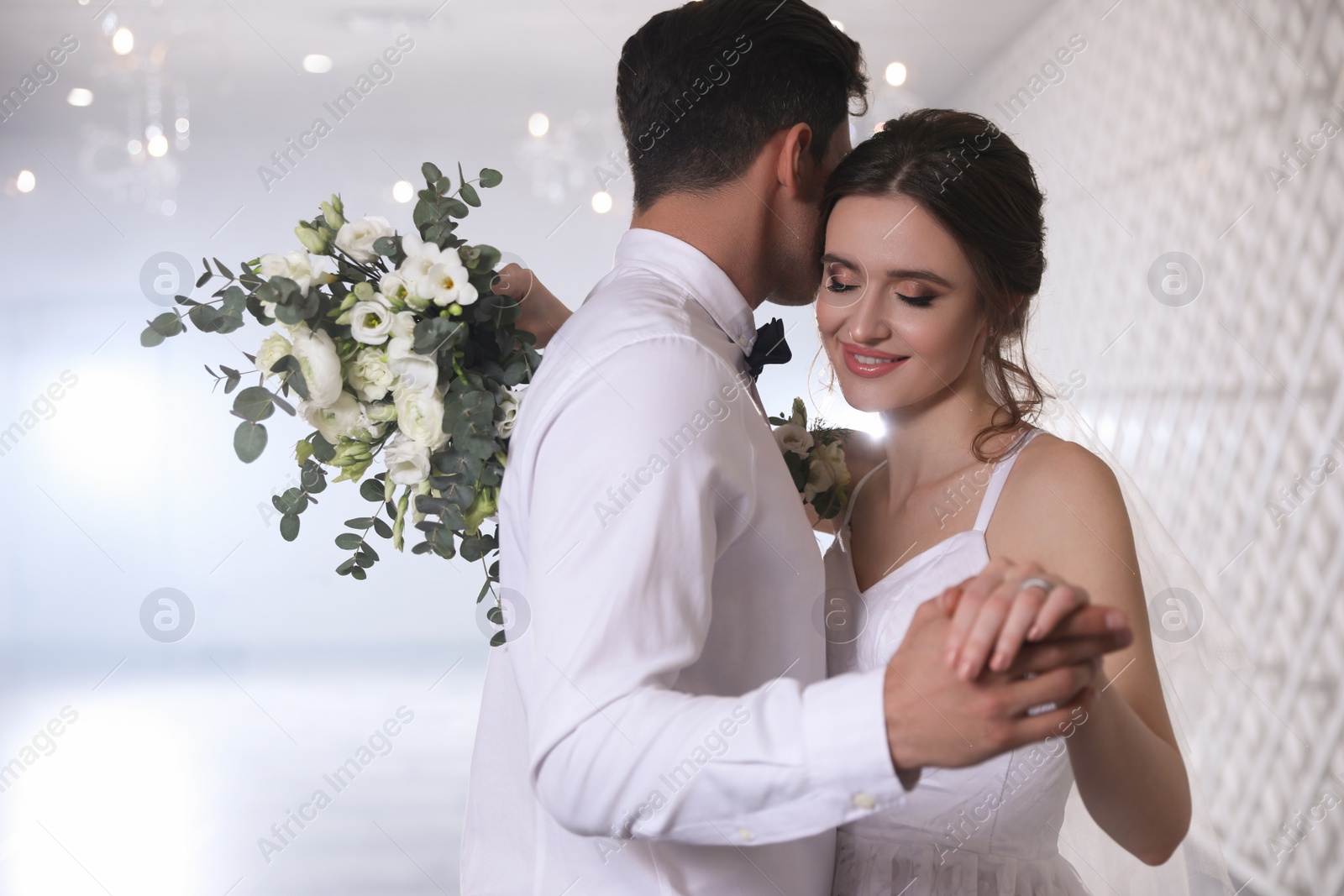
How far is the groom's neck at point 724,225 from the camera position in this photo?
1.27 m

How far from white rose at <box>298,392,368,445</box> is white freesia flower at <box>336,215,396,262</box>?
18cm

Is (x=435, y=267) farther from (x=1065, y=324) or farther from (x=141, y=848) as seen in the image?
(x=1065, y=324)

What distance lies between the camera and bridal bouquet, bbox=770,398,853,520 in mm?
1617

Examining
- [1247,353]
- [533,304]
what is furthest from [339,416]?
[1247,353]

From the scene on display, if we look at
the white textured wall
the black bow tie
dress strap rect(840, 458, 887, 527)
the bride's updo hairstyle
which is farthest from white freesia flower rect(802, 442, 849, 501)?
the white textured wall

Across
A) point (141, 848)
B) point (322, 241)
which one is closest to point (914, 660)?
point (322, 241)

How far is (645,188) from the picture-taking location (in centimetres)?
135

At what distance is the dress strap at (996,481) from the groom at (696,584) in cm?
39

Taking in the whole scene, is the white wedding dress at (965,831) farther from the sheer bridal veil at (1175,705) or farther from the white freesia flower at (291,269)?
the white freesia flower at (291,269)

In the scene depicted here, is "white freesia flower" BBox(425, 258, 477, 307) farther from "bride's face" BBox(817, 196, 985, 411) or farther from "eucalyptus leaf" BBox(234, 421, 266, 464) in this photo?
"bride's face" BBox(817, 196, 985, 411)

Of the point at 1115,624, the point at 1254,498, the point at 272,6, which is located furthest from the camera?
the point at 272,6

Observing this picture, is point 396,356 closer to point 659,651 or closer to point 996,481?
point 659,651

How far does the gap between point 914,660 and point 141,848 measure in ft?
14.0

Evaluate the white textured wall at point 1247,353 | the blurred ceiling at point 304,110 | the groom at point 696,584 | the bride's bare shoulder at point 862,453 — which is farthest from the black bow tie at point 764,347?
the blurred ceiling at point 304,110
